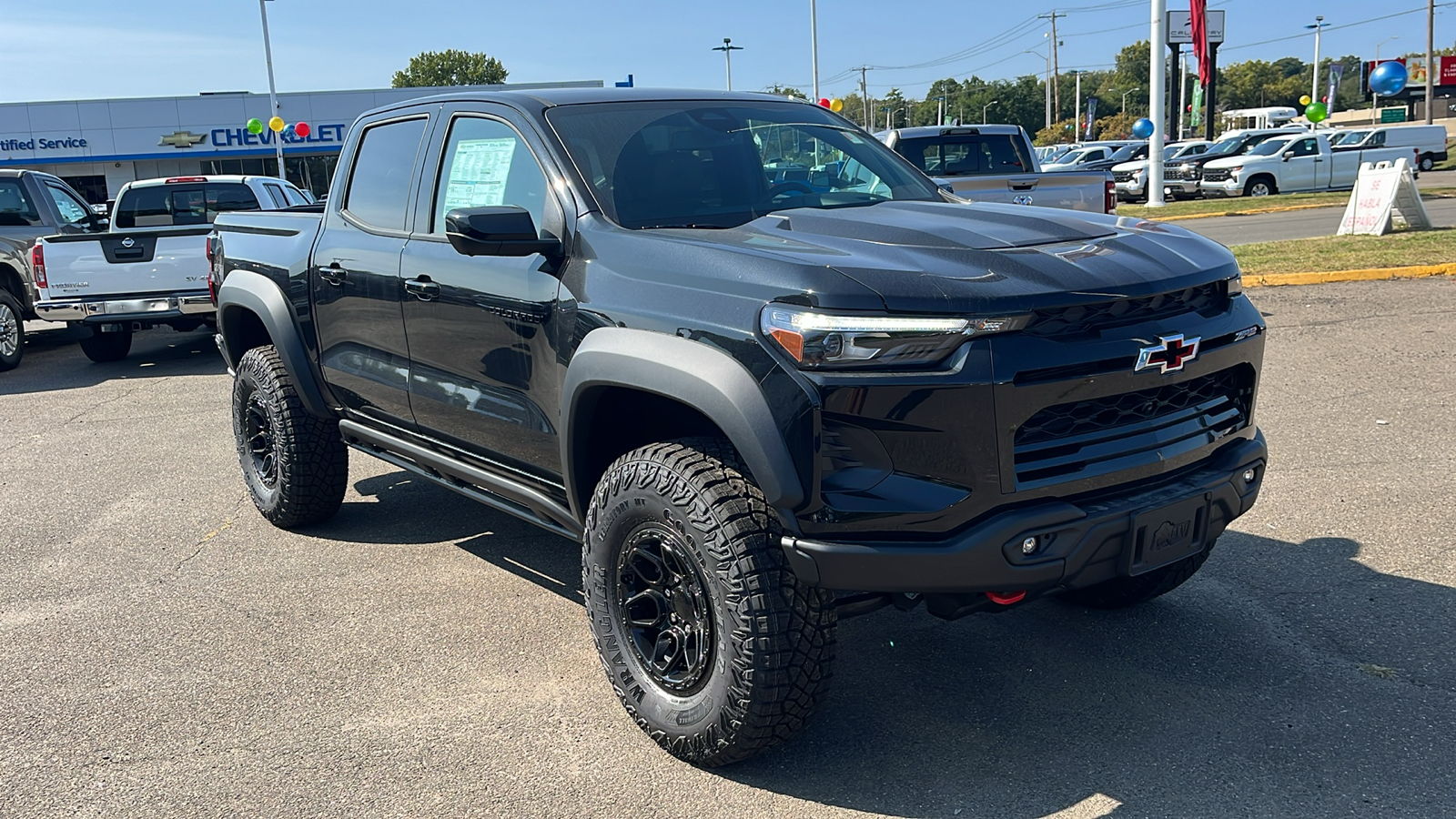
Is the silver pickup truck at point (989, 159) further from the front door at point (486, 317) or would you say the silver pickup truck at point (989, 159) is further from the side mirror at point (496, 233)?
the side mirror at point (496, 233)

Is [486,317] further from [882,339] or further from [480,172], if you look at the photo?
[882,339]

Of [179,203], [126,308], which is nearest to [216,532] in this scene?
[126,308]

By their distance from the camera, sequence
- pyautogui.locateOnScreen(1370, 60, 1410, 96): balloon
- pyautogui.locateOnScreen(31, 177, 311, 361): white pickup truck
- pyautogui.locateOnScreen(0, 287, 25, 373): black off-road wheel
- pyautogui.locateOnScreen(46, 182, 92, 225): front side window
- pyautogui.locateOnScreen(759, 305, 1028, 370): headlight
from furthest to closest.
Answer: pyautogui.locateOnScreen(1370, 60, 1410, 96): balloon → pyautogui.locateOnScreen(46, 182, 92, 225): front side window → pyautogui.locateOnScreen(0, 287, 25, 373): black off-road wheel → pyautogui.locateOnScreen(31, 177, 311, 361): white pickup truck → pyautogui.locateOnScreen(759, 305, 1028, 370): headlight

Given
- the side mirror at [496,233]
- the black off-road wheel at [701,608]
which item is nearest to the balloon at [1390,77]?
the side mirror at [496,233]

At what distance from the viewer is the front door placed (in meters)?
3.78

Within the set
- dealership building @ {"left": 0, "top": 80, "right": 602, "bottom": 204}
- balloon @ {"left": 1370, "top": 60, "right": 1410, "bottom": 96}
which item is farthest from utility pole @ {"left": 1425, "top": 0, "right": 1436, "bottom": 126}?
dealership building @ {"left": 0, "top": 80, "right": 602, "bottom": 204}

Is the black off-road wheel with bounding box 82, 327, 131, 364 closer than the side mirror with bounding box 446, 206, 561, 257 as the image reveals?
No

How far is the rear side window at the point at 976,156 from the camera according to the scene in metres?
13.1

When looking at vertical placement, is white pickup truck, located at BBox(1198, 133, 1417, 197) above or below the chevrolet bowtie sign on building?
below

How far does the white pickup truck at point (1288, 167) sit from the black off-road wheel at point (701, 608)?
28762 millimetres

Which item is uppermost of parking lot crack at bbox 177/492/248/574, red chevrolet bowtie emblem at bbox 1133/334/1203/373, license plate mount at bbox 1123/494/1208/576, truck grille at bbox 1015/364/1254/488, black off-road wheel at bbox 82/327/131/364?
red chevrolet bowtie emblem at bbox 1133/334/1203/373

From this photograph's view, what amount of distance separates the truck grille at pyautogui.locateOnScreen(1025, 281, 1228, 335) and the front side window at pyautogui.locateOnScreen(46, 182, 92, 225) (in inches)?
486

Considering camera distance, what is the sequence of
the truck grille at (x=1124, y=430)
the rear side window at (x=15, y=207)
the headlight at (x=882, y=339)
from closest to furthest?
the headlight at (x=882, y=339), the truck grille at (x=1124, y=430), the rear side window at (x=15, y=207)

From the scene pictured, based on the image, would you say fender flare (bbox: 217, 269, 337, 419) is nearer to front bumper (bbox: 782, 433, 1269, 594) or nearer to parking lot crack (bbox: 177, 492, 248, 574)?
parking lot crack (bbox: 177, 492, 248, 574)
